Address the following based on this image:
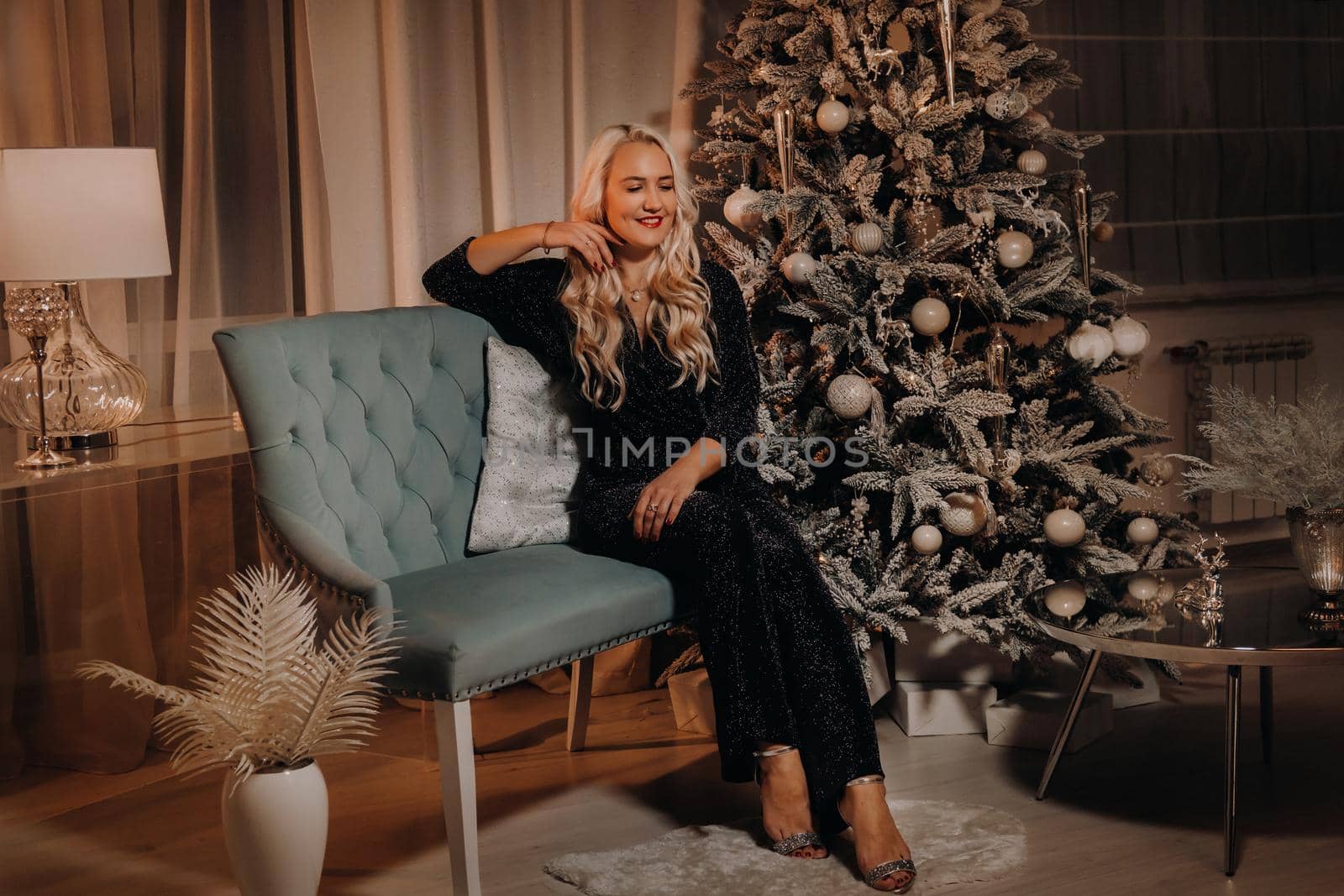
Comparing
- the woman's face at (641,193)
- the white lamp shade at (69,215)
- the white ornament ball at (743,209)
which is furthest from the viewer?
the white ornament ball at (743,209)

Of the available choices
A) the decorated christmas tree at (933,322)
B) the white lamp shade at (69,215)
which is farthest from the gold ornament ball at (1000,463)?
the white lamp shade at (69,215)

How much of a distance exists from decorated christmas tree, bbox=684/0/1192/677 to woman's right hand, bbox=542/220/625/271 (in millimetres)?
444

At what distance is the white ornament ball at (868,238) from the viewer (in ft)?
9.35

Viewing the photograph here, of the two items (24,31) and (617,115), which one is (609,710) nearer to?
(617,115)

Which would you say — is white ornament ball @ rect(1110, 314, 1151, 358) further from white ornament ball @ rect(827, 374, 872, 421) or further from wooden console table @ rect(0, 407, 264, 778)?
wooden console table @ rect(0, 407, 264, 778)

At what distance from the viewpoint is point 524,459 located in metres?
2.69

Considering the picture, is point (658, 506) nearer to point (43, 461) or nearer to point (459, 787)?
point (459, 787)

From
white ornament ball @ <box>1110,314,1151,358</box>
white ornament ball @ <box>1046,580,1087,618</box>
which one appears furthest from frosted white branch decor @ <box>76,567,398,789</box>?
white ornament ball @ <box>1110,314,1151,358</box>

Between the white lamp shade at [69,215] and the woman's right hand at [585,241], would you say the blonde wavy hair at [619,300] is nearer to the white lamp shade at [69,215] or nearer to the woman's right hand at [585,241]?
the woman's right hand at [585,241]

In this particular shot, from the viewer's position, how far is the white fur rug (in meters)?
2.23

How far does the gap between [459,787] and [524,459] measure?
30.3 inches

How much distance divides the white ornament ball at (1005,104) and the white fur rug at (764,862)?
143 centimetres

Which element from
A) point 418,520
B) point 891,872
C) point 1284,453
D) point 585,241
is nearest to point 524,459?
point 418,520

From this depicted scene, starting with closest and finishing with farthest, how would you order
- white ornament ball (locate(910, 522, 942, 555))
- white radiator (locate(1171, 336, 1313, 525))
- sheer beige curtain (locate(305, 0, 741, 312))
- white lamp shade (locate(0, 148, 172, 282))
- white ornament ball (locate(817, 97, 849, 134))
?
white lamp shade (locate(0, 148, 172, 282)) → white ornament ball (locate(910, 522, 942, 555)) → white ornament ball (locate(817, 97, 849, 134)) → sheer beige curtain (locate(305, 0, 741, 312)) → white radiator (locate(1171, 336, 1313, 525))
